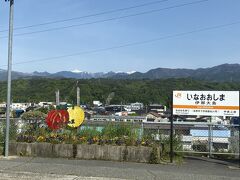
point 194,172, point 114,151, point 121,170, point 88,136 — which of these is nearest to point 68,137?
point 88,136

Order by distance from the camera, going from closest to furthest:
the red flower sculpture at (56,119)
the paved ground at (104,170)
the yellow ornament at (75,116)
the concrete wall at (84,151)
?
the paved ground at (104,170) < the concrete wall at (84,151) < the red flower sculpture at (56,119) < the yellow ornament at (75,116)

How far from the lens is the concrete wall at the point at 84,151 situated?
1130 centimetres

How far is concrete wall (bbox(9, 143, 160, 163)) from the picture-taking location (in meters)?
11.3

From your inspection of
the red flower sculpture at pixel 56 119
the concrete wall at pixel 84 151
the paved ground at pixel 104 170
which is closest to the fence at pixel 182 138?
the red flower sculpture at pixel 56 119

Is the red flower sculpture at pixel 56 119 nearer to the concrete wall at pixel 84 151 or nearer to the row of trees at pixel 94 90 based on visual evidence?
the concrete wall at pixel 84 151

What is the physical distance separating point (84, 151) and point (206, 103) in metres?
3.75

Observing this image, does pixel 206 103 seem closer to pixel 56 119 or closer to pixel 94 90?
pixel 56 119

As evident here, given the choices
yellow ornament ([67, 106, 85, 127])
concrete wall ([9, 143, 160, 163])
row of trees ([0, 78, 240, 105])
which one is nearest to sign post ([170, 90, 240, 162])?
concrete wall ([9, 143, 160, 163])

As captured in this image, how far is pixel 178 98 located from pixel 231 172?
2.72m

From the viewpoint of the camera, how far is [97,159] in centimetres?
1155

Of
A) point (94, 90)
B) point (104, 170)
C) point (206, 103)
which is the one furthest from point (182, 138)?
point (94, 90)

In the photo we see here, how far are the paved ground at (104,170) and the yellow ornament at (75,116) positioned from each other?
2.73m

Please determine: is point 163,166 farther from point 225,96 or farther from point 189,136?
point 189,136

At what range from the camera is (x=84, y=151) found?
11.7 metres
